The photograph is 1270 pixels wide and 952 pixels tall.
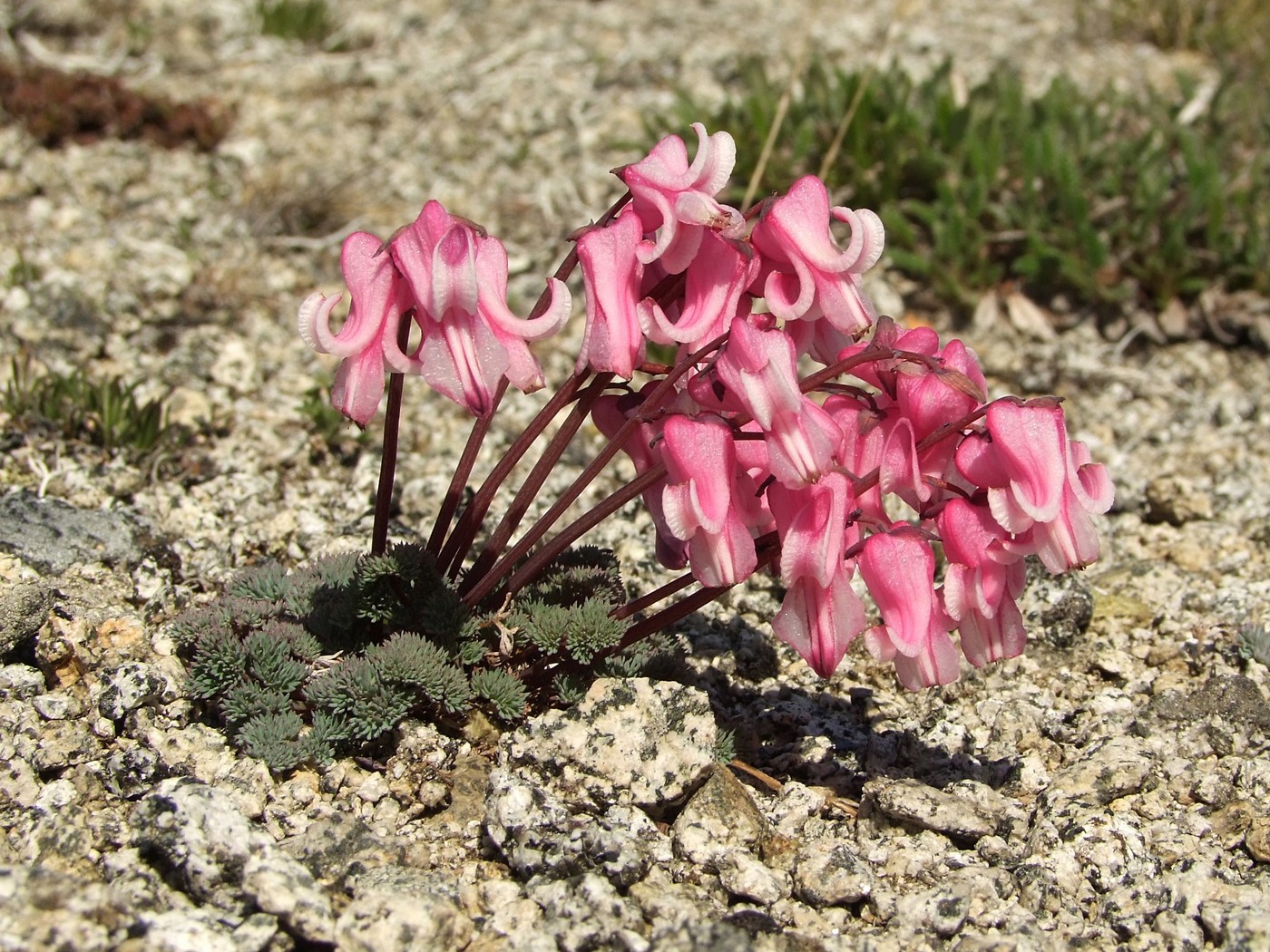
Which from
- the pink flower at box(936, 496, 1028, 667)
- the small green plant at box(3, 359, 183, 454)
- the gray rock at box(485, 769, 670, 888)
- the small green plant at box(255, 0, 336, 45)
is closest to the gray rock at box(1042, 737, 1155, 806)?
the pink flower at box(936, 496, 1028, 667)

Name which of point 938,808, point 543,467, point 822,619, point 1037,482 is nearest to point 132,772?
point 543,467

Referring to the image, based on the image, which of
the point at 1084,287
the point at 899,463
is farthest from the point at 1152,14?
the point at 899,463

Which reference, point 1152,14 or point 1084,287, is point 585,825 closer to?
point 1084,287

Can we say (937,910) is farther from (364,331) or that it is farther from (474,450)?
(364,331)

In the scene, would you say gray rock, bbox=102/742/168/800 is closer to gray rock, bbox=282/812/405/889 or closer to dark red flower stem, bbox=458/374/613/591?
gray rock, bbox=282/812/405/889

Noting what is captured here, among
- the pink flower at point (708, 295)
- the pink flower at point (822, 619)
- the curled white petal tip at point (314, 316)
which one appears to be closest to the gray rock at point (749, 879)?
the pink flower at point (822, 619)

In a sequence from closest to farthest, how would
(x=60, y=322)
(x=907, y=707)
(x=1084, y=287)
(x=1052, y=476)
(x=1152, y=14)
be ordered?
(x=1052, y=476)
(x=907, y=707)
(x=60, y=322)
(x=1084, y=287)
(x=1152, y=14)

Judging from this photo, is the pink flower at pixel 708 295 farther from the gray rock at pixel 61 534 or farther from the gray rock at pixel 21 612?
the gray rock at pixel 61 534
